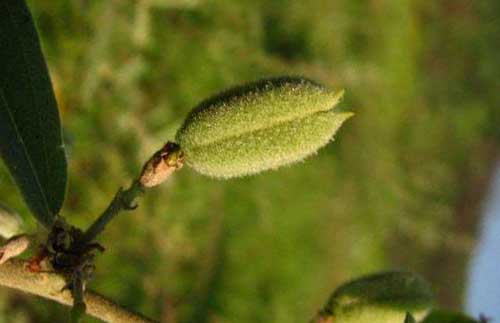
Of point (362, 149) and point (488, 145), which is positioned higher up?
point (488, 145)

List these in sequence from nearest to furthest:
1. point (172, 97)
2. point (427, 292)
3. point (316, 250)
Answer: point (427, 292) < point (172, 97) < point (316, 250)

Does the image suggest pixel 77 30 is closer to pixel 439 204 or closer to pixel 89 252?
pixel 89 252

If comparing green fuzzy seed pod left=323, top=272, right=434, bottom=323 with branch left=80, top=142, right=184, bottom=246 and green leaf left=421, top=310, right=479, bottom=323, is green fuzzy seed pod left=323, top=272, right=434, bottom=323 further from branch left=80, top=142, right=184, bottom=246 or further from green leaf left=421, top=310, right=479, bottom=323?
branch left=80, top=142, right=184, bottom=246

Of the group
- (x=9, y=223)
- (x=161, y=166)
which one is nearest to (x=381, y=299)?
(x=161, y=166)

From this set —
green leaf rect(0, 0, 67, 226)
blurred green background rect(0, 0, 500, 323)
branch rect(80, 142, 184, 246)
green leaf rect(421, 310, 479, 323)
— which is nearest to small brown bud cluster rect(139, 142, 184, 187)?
branch rect(80, 142, 184, 246)

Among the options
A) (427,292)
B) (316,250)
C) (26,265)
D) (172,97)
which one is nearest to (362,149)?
(316,250)

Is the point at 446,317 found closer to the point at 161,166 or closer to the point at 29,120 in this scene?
the point at 161,166
